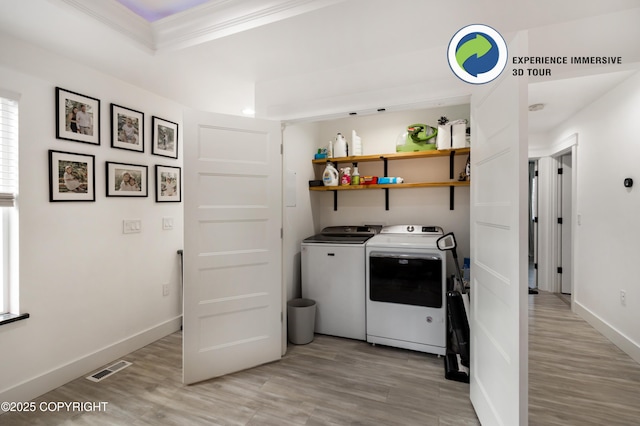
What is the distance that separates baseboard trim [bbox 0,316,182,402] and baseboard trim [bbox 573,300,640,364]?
4178mm

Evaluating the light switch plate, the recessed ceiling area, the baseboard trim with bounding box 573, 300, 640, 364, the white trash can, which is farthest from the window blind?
the baseboard trim with bounding box 573, 300, 640, 364

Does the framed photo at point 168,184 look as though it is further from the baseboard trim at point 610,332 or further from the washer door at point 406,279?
the baseboard trim at point 610,332

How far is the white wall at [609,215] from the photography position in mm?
2496

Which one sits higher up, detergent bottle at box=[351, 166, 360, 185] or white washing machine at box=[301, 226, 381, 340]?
detergent bottle at box=[351, 166, 360, 185]

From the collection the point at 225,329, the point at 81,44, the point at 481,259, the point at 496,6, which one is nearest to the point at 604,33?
the point at 496,6

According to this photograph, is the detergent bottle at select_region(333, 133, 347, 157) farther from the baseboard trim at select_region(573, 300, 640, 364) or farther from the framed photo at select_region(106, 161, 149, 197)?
the baseboard trim at select_region(573, 300, 640, 364)

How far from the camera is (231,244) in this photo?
7.47 ft

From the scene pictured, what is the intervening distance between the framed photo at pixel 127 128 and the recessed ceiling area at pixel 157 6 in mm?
819

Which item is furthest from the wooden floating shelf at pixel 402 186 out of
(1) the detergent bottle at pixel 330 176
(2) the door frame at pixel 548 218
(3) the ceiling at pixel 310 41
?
(2) the door frame at pixel 548 218

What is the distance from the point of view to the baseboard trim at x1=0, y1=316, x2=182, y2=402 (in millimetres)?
1894

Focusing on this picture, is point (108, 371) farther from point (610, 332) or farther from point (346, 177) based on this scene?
point (610, 332)

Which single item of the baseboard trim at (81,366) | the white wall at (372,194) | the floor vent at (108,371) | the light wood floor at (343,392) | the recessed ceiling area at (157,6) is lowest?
the light wood floor at (343,392)

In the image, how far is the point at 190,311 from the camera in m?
2.13

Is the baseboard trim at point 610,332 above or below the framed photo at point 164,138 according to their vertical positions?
below
